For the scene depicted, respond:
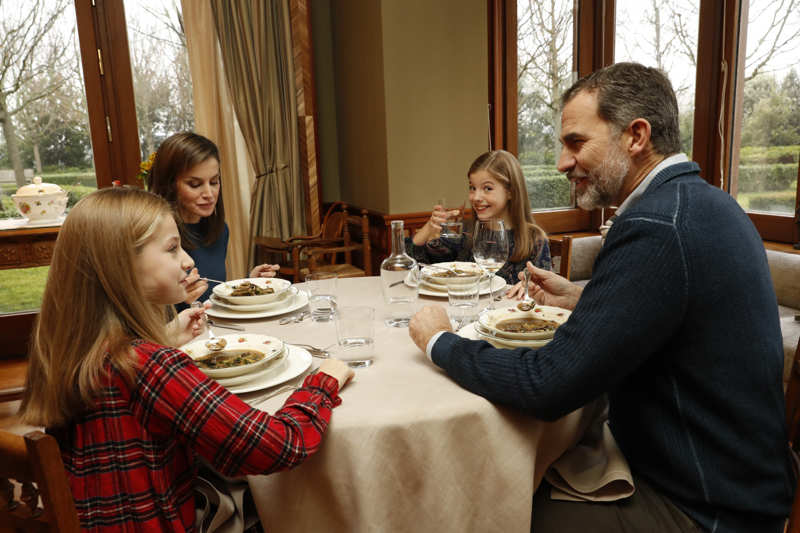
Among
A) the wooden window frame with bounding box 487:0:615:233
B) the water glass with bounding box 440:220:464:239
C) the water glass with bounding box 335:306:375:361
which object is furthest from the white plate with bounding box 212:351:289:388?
the wooden window frame with bounding box 487:0:615:233

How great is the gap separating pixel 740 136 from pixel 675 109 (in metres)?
2.67

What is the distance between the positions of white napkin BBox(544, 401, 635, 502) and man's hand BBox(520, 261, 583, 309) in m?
0.42

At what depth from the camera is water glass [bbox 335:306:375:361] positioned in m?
1.22

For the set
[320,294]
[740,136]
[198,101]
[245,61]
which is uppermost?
[245,61]

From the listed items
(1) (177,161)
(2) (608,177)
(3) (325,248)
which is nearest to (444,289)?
(2) (608,177)

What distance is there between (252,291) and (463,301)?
680 millimetres

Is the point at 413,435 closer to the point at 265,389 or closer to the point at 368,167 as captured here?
the point at 265,389

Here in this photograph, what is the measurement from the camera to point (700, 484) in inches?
40.5

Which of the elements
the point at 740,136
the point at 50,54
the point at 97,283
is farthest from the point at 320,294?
the point at 50,54

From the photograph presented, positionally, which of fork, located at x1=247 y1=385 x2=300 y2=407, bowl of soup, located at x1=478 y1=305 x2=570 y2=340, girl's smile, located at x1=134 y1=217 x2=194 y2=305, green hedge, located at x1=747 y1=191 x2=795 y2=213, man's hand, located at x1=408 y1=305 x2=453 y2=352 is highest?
girl's smile, located at x1=134 y1=217 x2=194 y2=305

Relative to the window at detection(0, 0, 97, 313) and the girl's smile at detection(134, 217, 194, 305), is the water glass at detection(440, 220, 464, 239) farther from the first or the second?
the window at detection(0, 0, 97, 313)

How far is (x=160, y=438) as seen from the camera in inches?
38.7

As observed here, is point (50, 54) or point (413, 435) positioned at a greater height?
point (50, 54)

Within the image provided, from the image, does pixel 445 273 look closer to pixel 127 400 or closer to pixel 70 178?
pixel 127 400
